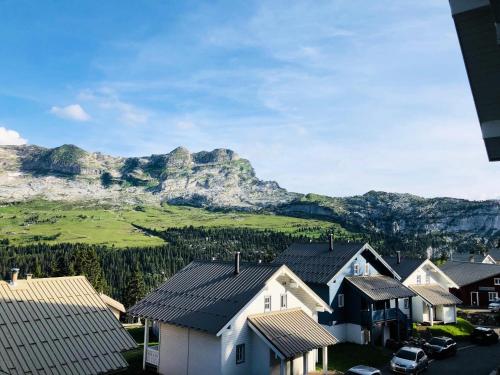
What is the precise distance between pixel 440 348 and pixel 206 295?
23.8m

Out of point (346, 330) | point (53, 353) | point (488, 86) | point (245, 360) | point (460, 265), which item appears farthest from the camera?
point (460, 265)

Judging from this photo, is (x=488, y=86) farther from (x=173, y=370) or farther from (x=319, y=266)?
(x=319, y=266)

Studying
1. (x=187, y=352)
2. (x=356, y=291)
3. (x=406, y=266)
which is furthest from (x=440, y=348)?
(x=187, y=352)

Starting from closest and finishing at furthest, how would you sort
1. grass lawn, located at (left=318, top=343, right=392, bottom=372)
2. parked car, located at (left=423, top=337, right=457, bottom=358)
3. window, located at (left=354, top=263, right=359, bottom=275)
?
grass lawn, located at (left=318, top=343, right=392, bottom=372) < parked car, located at (left=423, top=337, right=457, bottom=358) < window, located at (left=354, top=263, right=359, bottom=275)

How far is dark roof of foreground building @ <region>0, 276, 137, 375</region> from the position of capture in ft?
56.4

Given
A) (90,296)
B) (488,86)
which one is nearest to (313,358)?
(90,296)

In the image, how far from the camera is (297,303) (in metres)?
32.9

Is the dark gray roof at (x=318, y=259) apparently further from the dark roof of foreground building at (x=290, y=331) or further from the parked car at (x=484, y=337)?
the parked car at (x=484, y=337)

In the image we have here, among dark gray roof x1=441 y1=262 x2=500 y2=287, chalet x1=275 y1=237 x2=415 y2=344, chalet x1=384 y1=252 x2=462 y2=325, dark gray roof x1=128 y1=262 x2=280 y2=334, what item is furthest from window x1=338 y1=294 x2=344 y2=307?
dark gray roof x1=441 y1=262 x2=500 y2=287

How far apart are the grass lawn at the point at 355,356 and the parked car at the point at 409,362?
2954mm

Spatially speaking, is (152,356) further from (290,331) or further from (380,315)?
(380,315)

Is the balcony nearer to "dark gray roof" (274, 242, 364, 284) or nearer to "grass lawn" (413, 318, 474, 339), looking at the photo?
"dark gray roof" (274, 242, 364, 284)

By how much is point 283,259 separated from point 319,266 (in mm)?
6324

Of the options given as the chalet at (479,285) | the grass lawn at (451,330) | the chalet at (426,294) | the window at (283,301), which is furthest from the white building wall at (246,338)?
the chalet at (479,285)
